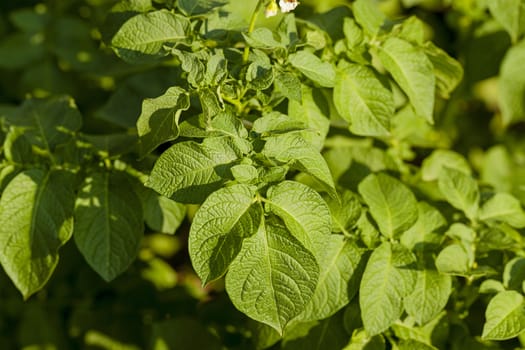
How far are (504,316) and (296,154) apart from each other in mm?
616

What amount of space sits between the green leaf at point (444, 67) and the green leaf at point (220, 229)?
742mm

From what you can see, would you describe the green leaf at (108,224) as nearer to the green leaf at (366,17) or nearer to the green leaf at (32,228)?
the green leaf at (32,228)

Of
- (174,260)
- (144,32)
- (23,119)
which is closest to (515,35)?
(144,32)

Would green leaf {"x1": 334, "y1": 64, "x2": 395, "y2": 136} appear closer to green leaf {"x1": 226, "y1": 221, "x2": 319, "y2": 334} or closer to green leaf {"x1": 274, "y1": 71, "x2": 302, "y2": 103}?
green leaf {"x1": 274, "y1": 71, "x2": 302, "y2": 103}

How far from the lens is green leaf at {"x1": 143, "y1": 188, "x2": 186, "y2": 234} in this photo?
1.76 meters

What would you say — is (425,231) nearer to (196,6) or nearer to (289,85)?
(289,85)

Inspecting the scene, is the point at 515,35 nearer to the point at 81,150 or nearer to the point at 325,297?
the point at 325,297

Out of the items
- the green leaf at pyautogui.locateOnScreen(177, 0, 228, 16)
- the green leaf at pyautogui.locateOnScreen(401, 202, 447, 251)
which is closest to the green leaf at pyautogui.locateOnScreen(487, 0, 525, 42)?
the green leaf at pyautogui.locateOnScreen(401, 202, 447, 251)

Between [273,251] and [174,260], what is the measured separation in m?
1.71

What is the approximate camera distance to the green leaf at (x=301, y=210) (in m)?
1.35

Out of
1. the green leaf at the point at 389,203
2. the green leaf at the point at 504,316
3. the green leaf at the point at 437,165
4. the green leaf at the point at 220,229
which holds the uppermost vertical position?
the green leaf at the point at 220,229

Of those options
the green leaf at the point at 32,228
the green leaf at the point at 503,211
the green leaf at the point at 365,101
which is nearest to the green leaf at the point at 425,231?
the green leaf at the point at 503,211

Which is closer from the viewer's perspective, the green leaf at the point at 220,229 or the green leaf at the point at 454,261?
the green leaf at the point at 220,229

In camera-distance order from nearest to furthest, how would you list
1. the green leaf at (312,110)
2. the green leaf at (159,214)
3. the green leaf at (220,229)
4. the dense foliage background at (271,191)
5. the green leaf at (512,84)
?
the green leaf at (220,229), the dense foliage background at (271,191), the green leaf at (312,110), the green leaf at (159,214), the green leaf at (512,84)
